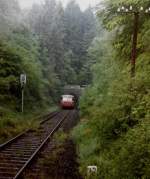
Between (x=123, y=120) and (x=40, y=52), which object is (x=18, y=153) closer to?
(x=123, y=120)

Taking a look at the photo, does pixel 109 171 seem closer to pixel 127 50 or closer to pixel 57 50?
pixel 127 50

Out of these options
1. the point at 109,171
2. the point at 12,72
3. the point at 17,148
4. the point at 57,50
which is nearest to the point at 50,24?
the point at 57,50

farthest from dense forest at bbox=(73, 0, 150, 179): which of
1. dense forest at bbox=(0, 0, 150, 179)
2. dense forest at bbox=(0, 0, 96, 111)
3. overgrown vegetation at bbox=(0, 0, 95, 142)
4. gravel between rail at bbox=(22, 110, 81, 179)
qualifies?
dense forest at bbox=(0, 0, 96, 111)

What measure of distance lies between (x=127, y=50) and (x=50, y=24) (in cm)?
5590

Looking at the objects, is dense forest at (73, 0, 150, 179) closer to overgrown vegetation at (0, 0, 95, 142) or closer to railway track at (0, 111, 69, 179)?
railway track at (0, 111, 69, 179)

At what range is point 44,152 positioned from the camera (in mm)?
15258

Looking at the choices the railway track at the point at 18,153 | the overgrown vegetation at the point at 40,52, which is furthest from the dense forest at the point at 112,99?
the railway track at the point at 18,153

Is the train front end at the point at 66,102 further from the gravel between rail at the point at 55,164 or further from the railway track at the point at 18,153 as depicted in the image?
the gravel between rail at the point at 55,164

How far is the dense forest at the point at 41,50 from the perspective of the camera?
98.6ft

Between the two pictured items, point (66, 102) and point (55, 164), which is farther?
point (66, 102)

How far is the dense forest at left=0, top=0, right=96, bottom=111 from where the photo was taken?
30.1m

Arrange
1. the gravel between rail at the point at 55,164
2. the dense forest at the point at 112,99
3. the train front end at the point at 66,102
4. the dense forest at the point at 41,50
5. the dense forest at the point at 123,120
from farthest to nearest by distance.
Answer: the train front end at the point at 66,102 < the dense forest at the point at 41,50 < the gravel between rail at the point at 55,164 < the dense forest at the point at 112,99 < the dense forest at the point at 123,120

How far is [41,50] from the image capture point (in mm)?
62688

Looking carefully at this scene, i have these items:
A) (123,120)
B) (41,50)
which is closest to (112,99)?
(123,120)
